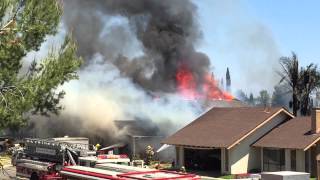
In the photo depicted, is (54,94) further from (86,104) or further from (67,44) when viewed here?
(86,104)

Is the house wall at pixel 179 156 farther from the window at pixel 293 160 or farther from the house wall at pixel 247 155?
the window at pixel 293 160

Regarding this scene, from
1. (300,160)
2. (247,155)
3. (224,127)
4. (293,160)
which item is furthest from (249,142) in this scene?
(300,160)

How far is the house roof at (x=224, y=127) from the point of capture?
34.7 m

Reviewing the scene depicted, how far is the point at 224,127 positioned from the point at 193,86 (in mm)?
23279

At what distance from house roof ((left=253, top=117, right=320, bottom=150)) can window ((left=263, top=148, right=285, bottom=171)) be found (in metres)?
0.62

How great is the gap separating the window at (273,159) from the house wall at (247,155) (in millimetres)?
890

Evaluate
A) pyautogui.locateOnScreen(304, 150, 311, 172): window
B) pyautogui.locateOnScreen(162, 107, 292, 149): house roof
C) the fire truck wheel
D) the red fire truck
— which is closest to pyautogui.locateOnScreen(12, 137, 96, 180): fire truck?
the fire truck wheel

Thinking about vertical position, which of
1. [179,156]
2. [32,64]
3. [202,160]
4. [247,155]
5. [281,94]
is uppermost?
[281,94]

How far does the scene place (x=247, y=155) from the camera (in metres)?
35.2

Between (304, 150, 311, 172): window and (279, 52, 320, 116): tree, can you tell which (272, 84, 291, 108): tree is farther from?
(304, 150, 311, 172): window

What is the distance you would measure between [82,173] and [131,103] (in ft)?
98.9

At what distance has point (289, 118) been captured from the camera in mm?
37500

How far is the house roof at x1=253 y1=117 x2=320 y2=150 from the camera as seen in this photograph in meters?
32.1

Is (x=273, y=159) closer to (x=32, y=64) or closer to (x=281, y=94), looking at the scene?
(x=32, y=64)
